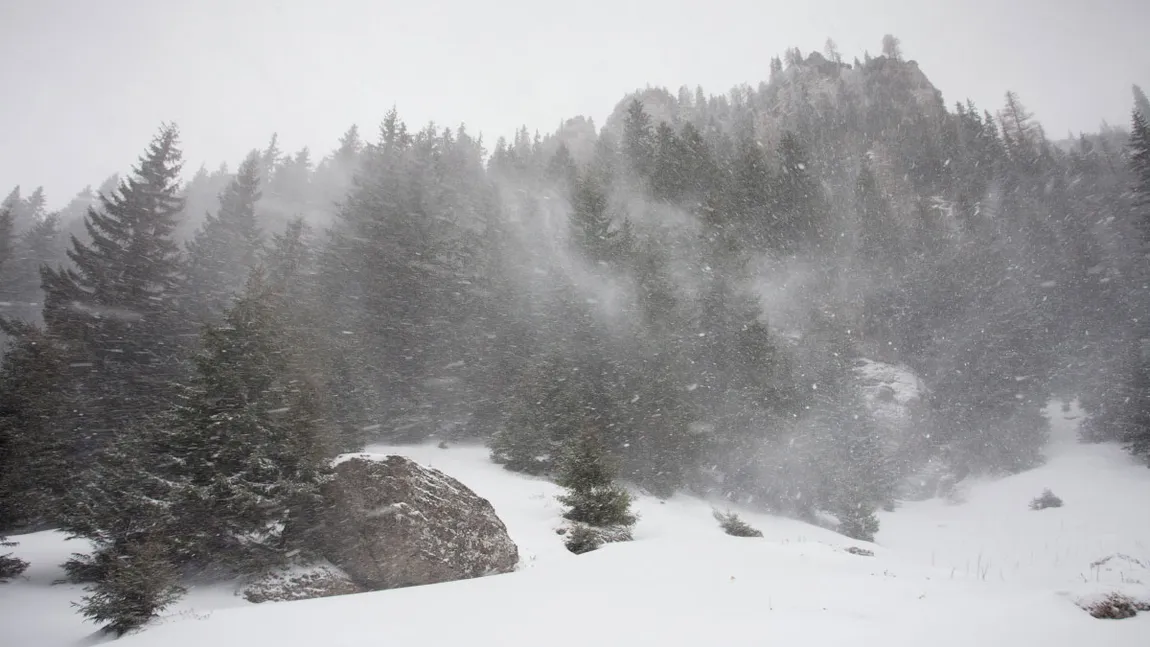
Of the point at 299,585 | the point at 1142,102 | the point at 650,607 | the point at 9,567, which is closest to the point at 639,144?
the point at 299,585

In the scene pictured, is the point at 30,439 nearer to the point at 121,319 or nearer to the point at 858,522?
the point at 121,319

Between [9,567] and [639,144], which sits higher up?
[639,144]

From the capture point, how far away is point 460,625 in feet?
19.6

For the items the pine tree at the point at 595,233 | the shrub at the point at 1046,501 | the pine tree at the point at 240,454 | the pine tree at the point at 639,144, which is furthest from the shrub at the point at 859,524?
the pine tree at the point at 639,144

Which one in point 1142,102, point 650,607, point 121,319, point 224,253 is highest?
point 1142,102

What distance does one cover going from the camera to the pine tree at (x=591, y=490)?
13734mm

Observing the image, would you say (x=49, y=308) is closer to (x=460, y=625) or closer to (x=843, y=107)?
(x=460, y=625)

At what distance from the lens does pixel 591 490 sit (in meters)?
14.1

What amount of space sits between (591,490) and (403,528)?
604 centimetres

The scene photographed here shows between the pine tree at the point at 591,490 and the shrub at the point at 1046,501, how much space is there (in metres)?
29.7

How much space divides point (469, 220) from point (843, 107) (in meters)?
58.6

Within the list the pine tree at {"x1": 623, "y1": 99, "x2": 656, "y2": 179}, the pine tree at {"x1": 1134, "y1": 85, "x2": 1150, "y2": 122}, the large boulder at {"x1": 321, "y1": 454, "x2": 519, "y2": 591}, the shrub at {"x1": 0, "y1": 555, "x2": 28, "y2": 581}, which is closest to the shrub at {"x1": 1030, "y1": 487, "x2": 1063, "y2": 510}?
the large boulder at {"x1": 321, "y1": 454, "x2": 519, "y2": 591}

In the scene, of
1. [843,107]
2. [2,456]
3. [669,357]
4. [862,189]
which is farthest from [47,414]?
[843,107]

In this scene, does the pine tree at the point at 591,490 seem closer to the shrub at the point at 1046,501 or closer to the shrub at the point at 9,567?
the shrub at the point at 9,567
